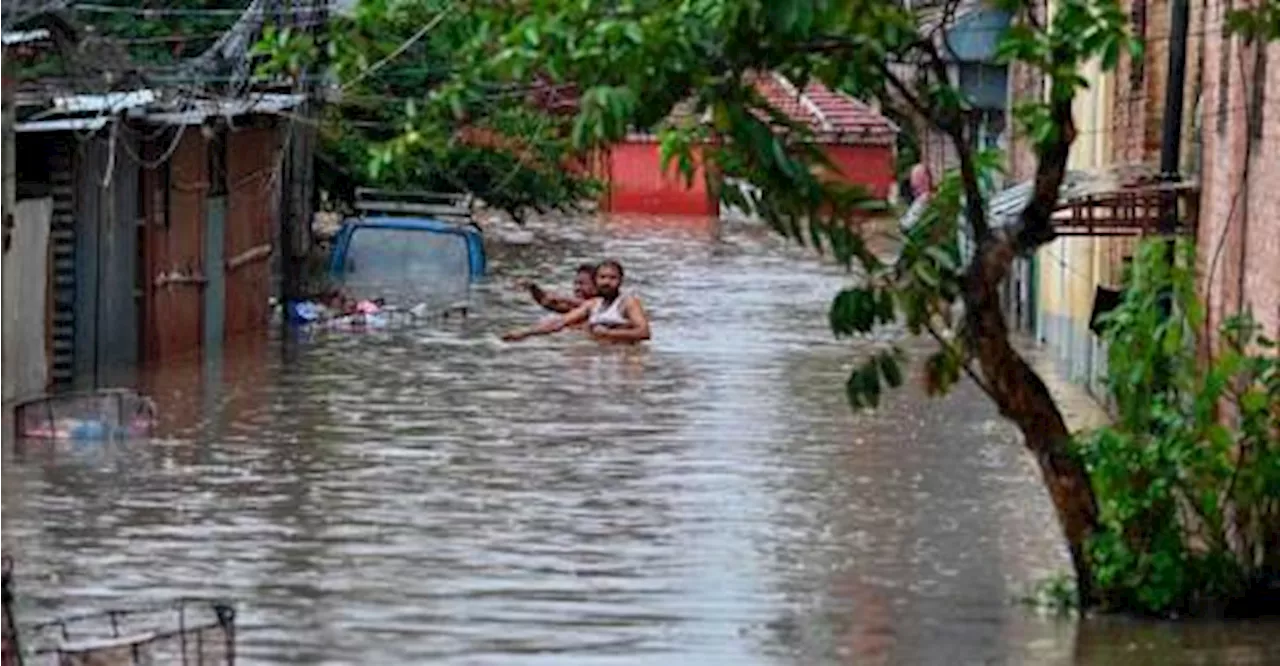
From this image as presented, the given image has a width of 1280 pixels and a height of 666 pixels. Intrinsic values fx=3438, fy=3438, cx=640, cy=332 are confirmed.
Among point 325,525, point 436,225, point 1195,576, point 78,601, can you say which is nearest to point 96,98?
point 325,525

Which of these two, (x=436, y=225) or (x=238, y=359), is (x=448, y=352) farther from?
(x=436, y=225)

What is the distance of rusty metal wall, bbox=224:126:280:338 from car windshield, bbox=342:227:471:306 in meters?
5.89

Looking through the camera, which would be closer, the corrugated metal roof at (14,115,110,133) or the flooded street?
the flooded street

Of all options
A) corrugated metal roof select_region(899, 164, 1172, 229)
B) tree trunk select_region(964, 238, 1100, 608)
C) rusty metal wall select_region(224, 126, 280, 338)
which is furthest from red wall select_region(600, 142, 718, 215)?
tree trunk select_region(964, 238, 1100, 608)

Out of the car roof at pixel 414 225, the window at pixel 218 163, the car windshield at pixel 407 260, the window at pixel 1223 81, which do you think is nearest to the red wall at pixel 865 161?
the car roof at pixel 414 225

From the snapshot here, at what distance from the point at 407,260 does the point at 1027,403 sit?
1060 inches

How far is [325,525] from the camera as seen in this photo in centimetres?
1797

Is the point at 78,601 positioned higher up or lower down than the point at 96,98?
lower down

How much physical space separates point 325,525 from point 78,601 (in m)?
3.00

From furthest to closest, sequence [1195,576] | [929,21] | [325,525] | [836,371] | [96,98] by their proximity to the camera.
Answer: [836,371]
[96,98]
[929,21]
[325,525]
[1195,576]

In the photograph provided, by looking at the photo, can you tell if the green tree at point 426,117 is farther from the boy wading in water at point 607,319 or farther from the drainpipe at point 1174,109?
the drainpipe at point 1174,109

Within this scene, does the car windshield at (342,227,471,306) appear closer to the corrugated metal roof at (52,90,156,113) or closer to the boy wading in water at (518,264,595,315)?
the boy wading in water at (518,264,595,315)

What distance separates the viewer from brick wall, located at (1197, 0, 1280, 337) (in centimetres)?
1803

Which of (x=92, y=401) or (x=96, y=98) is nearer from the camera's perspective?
(x=92, y=401)
